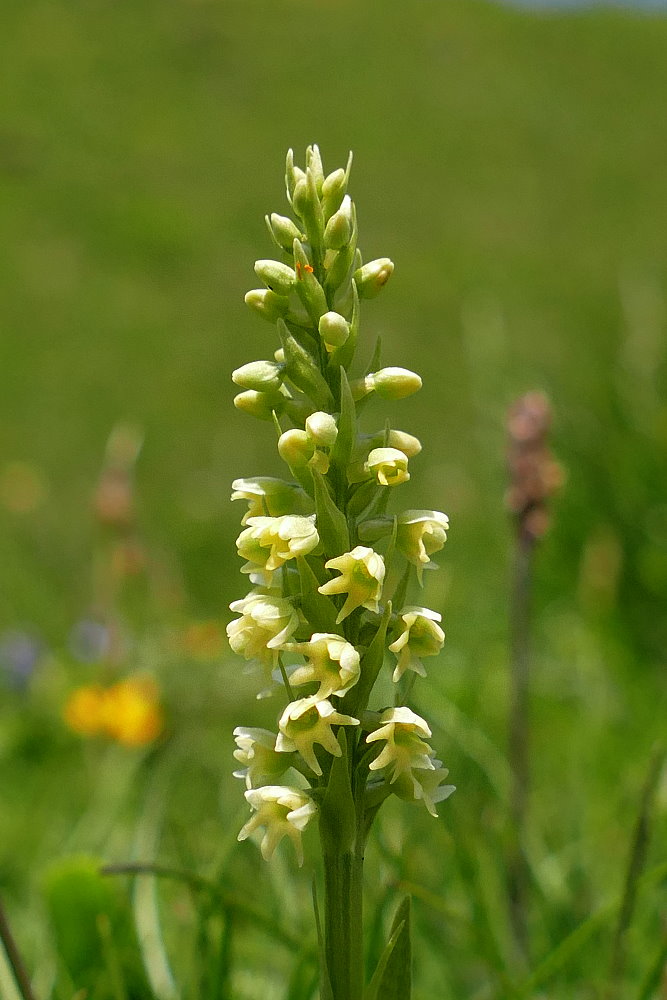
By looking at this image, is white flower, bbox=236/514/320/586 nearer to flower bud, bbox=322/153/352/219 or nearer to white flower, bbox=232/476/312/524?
white flower, bbox=232/476/312/524

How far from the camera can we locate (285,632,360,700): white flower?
82cm

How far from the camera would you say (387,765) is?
89 centimetres

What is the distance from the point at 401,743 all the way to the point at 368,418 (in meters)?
6.09

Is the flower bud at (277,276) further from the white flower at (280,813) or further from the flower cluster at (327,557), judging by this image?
the white flower at (280,813)

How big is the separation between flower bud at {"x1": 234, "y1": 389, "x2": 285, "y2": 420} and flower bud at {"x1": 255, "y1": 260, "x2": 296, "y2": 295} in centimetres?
9

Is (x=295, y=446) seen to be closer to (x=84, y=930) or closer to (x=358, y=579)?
(x=358, y=579)

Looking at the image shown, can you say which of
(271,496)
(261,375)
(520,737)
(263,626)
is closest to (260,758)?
(263,626)

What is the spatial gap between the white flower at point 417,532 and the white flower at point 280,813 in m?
0.22

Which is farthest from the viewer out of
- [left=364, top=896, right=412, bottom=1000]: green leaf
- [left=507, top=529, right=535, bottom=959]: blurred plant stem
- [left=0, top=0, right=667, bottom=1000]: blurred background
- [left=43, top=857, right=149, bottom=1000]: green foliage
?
[left=0, top=0, right=667, bottom=1000]: blurred background

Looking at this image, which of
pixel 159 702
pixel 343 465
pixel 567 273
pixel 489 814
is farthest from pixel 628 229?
pixel 343 465

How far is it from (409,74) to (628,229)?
372cm

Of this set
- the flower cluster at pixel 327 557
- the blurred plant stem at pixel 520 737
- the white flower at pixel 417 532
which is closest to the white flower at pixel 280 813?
the flower cluster at pixel 327 557

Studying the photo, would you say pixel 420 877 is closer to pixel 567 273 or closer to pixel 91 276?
pixel 91 276

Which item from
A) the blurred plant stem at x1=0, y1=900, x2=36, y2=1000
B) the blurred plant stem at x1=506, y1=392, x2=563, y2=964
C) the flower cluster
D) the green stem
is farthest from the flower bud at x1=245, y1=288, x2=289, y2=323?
the blurred plant stem at x1=506, y1=392, x2=563, y2=964
